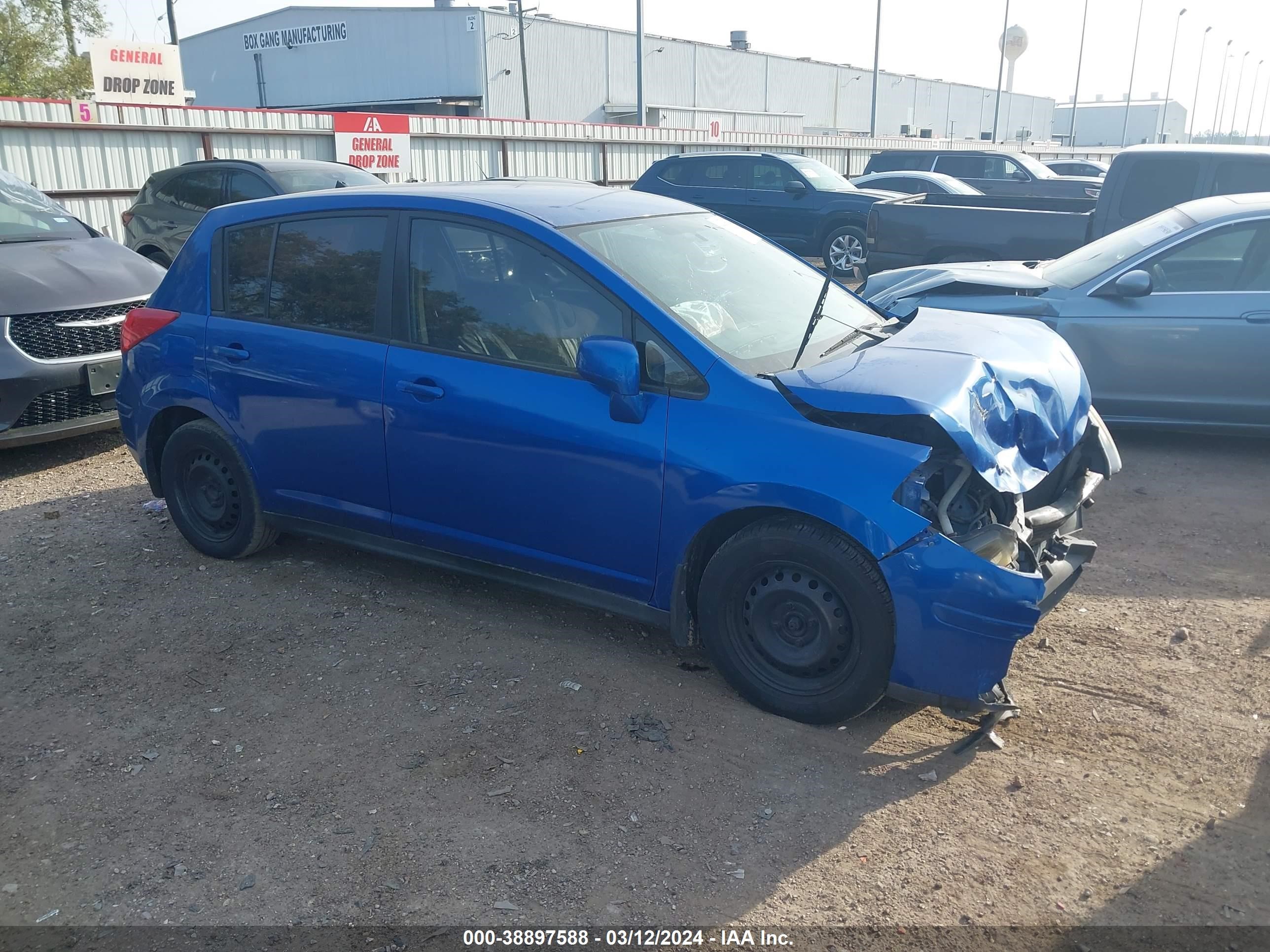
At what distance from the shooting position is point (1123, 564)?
202 inches

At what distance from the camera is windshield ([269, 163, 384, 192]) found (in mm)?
11281

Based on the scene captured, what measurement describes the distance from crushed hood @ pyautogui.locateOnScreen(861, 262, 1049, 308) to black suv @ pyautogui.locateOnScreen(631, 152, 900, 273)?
739 centimetres

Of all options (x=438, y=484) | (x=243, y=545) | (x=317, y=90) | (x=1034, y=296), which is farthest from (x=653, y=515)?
(x=317, y=90)

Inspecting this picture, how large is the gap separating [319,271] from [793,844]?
3.20 metres

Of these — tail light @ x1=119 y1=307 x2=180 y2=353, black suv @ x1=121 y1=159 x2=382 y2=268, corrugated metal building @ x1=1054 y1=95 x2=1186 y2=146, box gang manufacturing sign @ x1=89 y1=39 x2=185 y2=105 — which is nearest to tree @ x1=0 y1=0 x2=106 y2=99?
box gang manufacturing sign @ x1=89 y1=39 x2=185 y2=105

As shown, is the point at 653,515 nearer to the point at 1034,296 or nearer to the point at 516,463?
the point at 516,463

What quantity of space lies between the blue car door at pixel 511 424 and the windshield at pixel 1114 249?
4490mm

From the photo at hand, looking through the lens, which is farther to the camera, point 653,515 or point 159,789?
point 653,515

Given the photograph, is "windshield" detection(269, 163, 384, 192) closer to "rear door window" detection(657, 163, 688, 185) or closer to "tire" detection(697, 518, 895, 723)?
"rear door window" detection(657, 163, 688, 185)

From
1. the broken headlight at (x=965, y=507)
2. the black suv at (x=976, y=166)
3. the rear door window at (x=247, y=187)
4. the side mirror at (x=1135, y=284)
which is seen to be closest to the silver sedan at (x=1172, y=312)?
the side mirror at (x=1135, y=284)

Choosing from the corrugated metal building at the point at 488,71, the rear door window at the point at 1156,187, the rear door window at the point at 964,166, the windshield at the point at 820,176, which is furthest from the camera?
the corrugated metal building at the point at 488,71

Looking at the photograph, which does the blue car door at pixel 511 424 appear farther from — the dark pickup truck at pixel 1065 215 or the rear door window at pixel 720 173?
the rear door window at pixel 720 173

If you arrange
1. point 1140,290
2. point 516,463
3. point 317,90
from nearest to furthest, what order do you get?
point 516,463 → point 1140,290 → point 317,90

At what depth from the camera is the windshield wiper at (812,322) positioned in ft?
13.1
